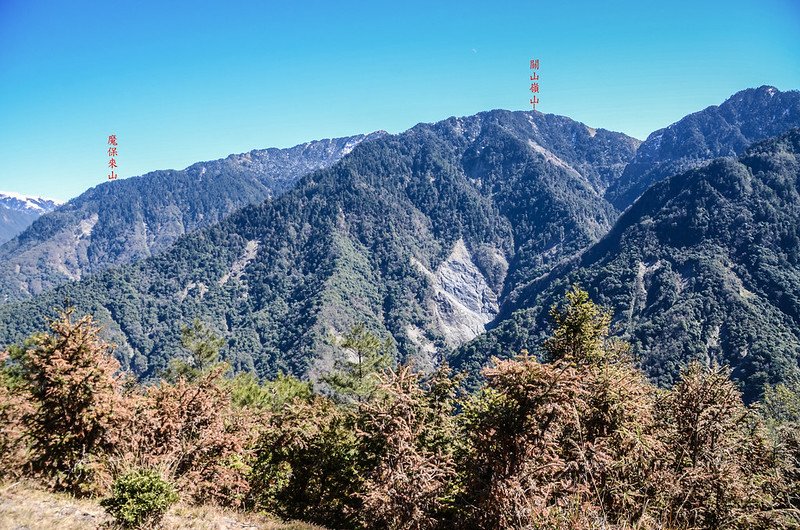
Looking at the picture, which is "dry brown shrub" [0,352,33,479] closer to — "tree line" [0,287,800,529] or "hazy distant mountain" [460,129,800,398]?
"tree line" [0,287,800,529]

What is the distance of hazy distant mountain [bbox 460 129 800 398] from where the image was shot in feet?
351

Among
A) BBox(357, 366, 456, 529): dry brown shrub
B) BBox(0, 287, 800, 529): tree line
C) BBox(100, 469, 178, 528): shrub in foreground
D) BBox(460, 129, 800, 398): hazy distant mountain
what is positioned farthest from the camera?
BBox(460, 129, 800, 398): hazy distant mountain

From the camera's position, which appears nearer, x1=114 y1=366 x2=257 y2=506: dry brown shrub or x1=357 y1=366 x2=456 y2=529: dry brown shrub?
x1=357 y1=366 x2=456 y2=529: dry brown shrub

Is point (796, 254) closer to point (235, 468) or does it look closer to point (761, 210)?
point (761, 210)

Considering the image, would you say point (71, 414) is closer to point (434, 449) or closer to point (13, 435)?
point (13, 435)

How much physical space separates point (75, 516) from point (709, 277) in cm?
15725

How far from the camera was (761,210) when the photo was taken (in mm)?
150500

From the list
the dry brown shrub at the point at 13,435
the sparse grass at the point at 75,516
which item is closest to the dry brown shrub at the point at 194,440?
the sparse grass at the point at 75,516

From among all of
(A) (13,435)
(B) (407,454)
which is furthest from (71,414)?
(B) (407,454)

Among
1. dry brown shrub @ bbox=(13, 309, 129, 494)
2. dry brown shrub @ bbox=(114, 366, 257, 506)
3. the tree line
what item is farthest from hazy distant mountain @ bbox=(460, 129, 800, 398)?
dry brown shrub @ bbox=(13, 309, 129, 494)

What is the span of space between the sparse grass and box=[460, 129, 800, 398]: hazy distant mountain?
338ft

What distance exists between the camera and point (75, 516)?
11289 mm

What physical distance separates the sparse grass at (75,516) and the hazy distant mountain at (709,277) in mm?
103024

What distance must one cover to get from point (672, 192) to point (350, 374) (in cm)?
19823
